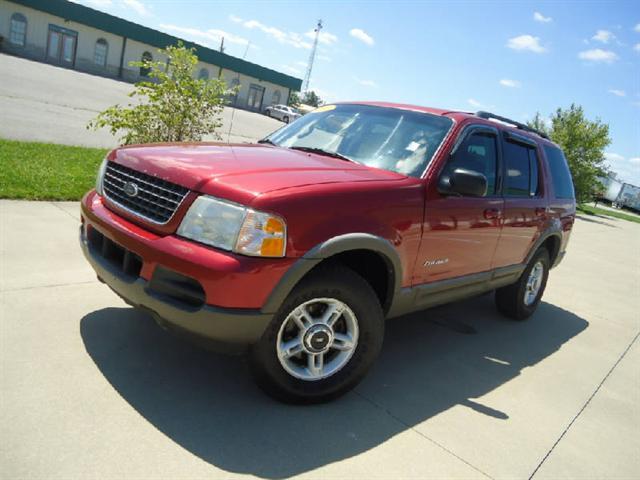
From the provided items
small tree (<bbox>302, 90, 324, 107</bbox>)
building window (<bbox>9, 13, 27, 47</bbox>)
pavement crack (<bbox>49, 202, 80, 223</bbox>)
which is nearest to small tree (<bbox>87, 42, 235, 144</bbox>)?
pavement crack (<bbox>49, 202, 80, 223</bbox>)

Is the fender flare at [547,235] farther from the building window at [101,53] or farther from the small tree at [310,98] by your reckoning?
the small tree at [310,98]

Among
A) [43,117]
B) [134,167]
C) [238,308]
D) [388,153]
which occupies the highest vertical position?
[388,153]

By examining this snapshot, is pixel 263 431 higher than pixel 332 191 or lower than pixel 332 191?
lower

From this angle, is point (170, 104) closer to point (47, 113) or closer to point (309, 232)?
point (309, 232)

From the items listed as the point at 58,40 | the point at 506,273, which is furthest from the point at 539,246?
the point at 58,40

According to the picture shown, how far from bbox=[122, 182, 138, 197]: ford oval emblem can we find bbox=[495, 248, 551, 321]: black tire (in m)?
3.91

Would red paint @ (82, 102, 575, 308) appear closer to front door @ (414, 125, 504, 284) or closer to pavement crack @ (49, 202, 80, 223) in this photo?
front door @ (414, 125, 504, 284)

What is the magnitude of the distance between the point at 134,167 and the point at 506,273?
131 inches

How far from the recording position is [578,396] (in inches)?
161

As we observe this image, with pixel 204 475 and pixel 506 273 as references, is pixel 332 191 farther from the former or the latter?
pixel 506 273

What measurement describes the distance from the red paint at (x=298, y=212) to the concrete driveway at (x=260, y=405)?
73cm

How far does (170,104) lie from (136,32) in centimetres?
4075

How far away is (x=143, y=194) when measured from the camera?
299 cm

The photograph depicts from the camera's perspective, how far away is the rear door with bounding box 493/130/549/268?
4531mm
